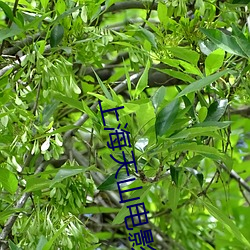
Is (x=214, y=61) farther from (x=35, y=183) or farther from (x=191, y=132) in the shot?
(x=35, y=183)

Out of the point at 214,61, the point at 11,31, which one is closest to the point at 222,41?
the point at 214,61

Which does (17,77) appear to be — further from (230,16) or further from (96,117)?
(230,16)

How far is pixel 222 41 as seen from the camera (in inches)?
30.1

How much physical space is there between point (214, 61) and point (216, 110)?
6cm

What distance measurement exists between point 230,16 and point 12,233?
1.37ft

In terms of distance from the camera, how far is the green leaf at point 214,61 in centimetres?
79

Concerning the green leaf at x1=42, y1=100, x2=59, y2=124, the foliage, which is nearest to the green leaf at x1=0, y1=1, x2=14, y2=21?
the foliage

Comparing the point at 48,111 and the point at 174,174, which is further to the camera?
the point at 48,111

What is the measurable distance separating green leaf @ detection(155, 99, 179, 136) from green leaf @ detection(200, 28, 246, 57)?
0.29 ft

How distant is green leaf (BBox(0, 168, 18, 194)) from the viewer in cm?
75

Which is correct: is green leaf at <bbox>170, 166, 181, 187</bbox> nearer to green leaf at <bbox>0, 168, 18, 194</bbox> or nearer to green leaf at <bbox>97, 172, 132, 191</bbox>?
green leaf at <bbox>97, 172, 132, 191</bbox>

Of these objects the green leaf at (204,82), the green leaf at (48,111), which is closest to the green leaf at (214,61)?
the green leaf at (204,82)

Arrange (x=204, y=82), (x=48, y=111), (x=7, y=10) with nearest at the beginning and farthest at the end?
1. (x=204, y=82)
2. (x=7, y=10)
3. (x=48, y=111)

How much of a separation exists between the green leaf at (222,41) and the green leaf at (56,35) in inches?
6.9
